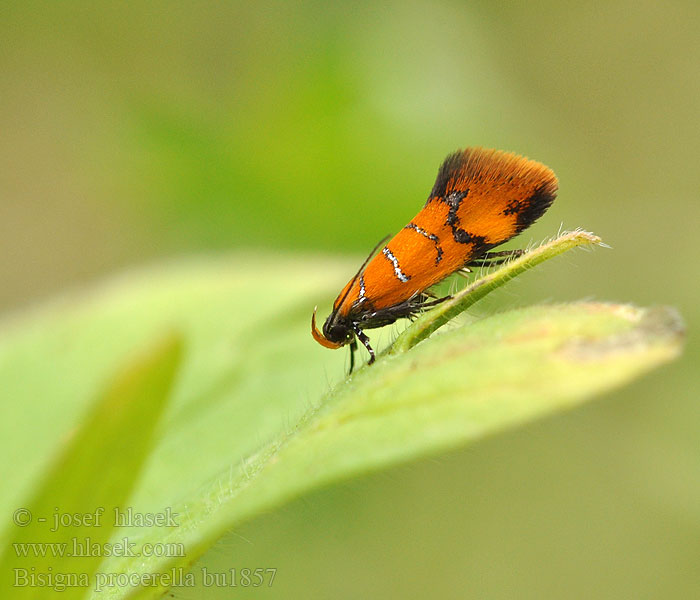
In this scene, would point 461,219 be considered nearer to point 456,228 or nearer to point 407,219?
point 456,228

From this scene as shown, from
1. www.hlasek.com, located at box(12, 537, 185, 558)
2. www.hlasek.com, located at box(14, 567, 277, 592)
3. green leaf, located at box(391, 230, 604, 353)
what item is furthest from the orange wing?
www.hlasek.com, located at box(12, 537, 185, 558)

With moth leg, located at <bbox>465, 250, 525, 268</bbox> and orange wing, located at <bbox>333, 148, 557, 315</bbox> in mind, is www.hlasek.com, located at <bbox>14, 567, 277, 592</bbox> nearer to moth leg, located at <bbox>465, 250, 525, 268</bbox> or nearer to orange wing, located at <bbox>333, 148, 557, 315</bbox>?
orange wing, located at <bbox>333, 148, 557, 315</bbox>

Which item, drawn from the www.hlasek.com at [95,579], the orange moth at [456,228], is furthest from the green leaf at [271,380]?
the orange moth at [456,228]

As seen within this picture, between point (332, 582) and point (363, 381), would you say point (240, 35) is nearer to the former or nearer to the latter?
point (332, 582)

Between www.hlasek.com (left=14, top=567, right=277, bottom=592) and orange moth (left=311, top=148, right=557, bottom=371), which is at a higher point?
orange moth (left=311, top=148, right=557, bottom=371)

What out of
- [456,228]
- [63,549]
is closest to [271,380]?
[456,228]

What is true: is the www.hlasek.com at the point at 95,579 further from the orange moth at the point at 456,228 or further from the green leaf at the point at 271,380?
the orange moth at the point at 456,228
